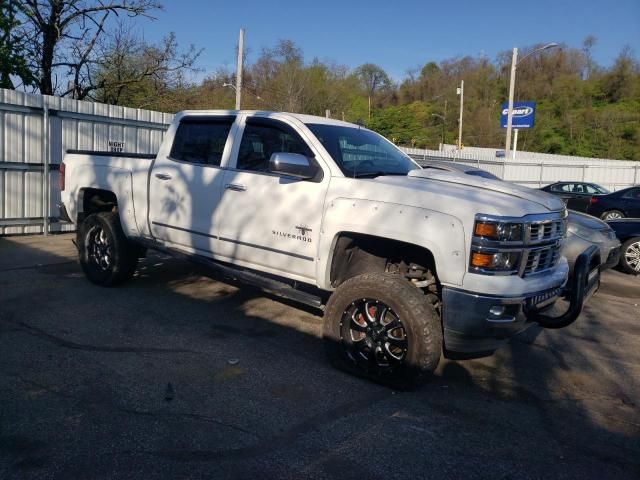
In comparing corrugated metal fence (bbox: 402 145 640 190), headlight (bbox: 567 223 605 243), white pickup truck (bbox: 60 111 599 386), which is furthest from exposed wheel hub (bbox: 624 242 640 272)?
corrugated metal fence (bbox: 402 145 640 190)

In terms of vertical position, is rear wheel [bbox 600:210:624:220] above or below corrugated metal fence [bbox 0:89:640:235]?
below

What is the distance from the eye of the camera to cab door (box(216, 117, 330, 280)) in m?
4.82

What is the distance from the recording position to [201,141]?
6.03 meters

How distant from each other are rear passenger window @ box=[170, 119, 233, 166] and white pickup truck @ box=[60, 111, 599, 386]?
0.05 feet

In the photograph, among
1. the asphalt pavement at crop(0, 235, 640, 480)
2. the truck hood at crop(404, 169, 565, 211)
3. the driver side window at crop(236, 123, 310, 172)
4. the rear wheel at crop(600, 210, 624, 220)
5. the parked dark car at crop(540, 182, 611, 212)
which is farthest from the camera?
the parked dark car at crop(540, 182, 611, 212)

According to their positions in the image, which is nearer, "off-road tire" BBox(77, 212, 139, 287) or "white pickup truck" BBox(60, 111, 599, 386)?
A: "white pickup truck" BBox(60, 111, 599, 386)

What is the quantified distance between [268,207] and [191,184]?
3.68 feet

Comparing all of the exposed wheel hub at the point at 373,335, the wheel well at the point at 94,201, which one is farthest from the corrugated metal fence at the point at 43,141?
the exposed wheel hub at the point at 373,335

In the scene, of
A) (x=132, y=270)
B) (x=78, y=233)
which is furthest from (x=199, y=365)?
(x=78, y=233)

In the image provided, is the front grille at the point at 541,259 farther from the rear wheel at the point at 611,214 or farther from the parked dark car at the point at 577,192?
the parked dark car at the point at 577,192

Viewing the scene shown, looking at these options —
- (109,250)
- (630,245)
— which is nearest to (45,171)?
(109,250)

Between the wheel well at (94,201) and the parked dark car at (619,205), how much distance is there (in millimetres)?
13520

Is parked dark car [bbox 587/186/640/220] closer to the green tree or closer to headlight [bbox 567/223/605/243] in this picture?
headlight [bbox 567/223/605/243]

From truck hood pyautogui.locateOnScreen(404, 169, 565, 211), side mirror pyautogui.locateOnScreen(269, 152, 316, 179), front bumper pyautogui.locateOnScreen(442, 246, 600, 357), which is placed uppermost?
side mirror pyautogui.locateOnScreen(269, 152, 316, 179)
